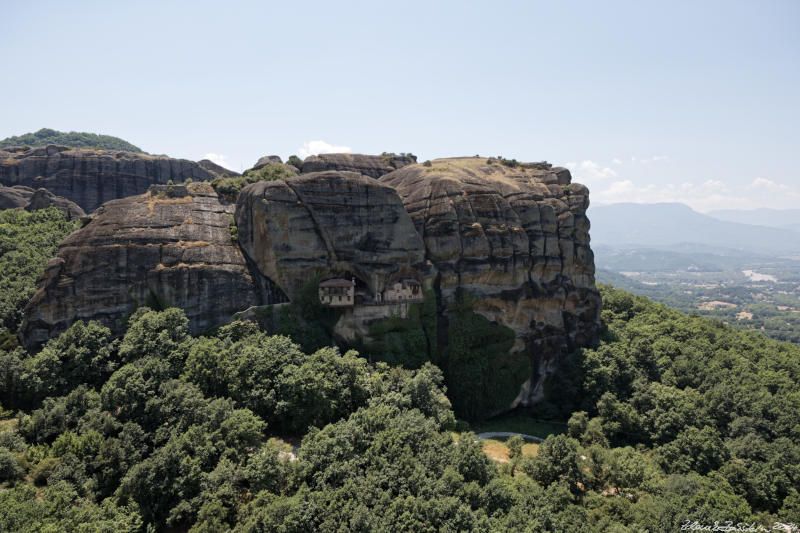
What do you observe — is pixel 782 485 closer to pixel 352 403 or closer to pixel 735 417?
pixel 735 417

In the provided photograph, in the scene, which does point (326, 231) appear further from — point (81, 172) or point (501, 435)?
point (81, 172)

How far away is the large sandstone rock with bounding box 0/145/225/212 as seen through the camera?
67250mm

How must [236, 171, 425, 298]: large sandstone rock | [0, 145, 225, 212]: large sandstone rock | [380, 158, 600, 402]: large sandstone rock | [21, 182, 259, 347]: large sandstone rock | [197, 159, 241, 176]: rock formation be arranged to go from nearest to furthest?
[21, 182, 259, 347]: large sandstone rock, [236, 171, 425, 298]: large sandstone rock, [380, 158, 600, 402]: large sandstone rock, [0, 145, 225, 212]: large sandstone rock, [197, 159, 241, 176]: rock formation

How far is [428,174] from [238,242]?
25.0 meters

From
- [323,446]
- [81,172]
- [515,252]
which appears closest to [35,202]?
[81,172]

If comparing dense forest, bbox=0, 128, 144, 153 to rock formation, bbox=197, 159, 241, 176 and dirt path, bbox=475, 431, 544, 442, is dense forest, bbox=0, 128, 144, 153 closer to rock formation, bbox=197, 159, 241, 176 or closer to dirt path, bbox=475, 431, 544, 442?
rock formation, bbox=197, 159, 241, 176

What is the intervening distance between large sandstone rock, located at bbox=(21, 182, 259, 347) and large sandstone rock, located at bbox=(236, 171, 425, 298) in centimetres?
330

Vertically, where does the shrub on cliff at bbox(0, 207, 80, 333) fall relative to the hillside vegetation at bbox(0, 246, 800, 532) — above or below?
above

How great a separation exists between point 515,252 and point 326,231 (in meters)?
22.2

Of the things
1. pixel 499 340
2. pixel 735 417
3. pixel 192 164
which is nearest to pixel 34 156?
pixel 192 164

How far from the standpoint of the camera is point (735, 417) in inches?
1500

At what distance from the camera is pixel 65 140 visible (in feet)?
368

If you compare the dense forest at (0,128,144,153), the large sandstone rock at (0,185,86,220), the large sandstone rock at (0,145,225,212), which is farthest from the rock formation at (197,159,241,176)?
the dense forest at (0,128,144,153)

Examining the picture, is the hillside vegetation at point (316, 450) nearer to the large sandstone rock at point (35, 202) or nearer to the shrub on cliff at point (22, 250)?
the shrub on cliff at point (22, 250)
